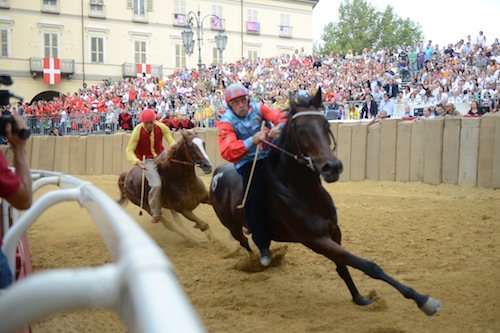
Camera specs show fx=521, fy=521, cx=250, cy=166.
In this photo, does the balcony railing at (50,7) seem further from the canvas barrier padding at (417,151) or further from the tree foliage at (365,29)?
the canvas barrier padding at (417,151)

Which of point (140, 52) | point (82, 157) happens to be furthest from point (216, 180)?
point (140, 52)

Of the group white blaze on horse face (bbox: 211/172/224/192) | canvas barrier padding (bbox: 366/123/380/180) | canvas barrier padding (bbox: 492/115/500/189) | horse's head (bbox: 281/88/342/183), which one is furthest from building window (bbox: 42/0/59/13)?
horse's head (bbox: 281/88/342/183)

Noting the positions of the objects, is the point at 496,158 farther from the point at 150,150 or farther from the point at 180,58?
the point at 180,58

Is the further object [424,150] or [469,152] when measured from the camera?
[424,150]

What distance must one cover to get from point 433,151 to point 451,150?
1.37 ft

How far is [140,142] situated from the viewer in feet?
30.2

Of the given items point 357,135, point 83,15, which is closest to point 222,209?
point 357,135

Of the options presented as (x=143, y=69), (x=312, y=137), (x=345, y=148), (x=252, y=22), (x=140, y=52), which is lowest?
(x=345, y=148)

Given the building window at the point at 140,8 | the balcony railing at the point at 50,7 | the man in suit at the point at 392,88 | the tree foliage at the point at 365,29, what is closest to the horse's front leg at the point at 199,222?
the man in suit at the point at 392,88

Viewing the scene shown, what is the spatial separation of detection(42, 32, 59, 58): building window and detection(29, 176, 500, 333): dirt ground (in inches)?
1378

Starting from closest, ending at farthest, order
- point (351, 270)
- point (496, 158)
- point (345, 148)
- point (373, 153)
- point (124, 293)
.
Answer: point (124, 293)
point (351, 270)
point (496, 158)
point (373, 153)
point (345, 148)

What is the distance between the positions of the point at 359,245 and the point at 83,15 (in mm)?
41477

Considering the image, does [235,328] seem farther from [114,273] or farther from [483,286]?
[114,273]

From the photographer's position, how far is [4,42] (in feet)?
133
